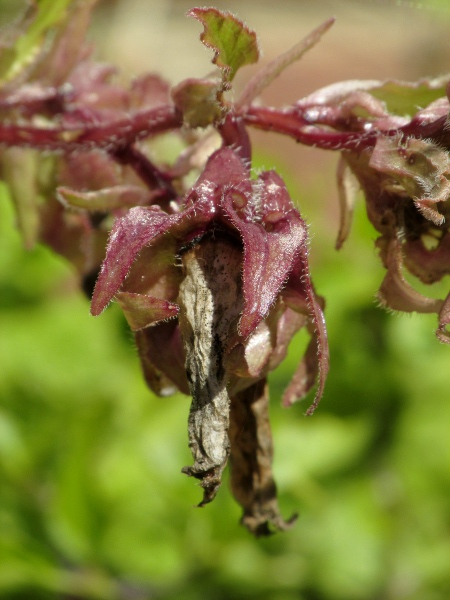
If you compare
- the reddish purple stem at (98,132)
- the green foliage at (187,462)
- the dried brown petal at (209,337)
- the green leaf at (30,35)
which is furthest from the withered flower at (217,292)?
the green foliage at (187,462)

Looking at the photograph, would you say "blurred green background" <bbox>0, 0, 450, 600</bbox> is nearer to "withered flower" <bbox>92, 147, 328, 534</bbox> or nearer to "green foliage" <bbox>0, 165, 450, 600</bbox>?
"green foliage" <bbox>0, 165, 450, 600</bbox>

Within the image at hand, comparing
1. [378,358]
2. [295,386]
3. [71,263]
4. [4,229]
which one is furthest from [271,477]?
[4,229]

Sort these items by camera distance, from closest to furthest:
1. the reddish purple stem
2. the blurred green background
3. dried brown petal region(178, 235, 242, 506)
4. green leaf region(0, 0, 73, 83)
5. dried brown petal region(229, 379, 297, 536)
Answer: dried brown petal region(178, 235, 242, 506)
dried brown petal region(229, 379, 297, 536)
the reddish purple stem
green leaf region(0, 0, 73, 83)
the blurred green background

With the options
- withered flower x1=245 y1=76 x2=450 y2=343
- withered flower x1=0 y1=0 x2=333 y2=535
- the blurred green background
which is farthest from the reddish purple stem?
the blurred green background

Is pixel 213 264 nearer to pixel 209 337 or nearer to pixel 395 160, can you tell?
pixel 209 337

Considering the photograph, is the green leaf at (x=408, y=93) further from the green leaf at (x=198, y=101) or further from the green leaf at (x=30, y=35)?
the green leaf at (x=30, y=35)

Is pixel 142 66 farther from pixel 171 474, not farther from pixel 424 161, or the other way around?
pixel 424 161
